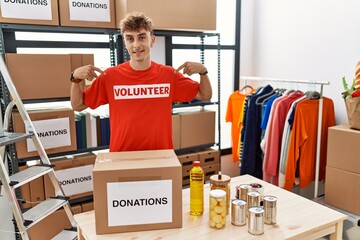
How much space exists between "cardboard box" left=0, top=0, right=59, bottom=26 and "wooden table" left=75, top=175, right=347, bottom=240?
1542 millimetres

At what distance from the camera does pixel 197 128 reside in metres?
3.14

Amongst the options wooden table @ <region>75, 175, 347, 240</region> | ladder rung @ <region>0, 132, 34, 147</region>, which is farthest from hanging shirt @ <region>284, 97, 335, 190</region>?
ladder rung @ <region>0, 132, 34, 147</region>

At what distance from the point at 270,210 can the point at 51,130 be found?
1.76m

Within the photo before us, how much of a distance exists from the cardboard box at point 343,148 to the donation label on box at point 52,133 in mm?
2046

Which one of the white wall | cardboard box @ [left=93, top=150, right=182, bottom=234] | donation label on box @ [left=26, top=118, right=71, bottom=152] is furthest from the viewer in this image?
the white wall

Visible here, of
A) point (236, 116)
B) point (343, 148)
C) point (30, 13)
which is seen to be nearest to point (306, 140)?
point (343, 148)

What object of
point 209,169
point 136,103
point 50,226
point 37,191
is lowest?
point 50,226

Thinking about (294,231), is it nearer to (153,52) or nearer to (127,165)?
(127,165)

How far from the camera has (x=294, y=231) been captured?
126 cm

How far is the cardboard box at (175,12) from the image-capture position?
2.60m

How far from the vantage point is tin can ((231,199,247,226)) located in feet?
4.17

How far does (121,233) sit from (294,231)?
25.8 inches

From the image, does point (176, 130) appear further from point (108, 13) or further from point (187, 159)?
point (108, 13)

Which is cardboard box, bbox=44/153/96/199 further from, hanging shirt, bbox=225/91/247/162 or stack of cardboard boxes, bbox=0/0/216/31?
hanging shirt, bbox=225/91/247/162
